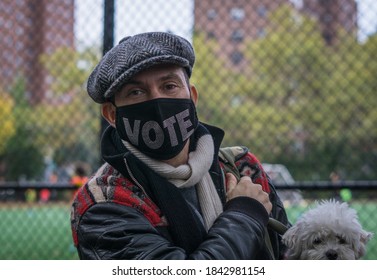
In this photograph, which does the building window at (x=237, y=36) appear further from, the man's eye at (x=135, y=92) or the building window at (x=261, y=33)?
the man's eye at (x=135, y=92)

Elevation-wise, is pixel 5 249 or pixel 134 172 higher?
pixel 134 172

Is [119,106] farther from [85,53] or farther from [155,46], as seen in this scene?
[85,53]

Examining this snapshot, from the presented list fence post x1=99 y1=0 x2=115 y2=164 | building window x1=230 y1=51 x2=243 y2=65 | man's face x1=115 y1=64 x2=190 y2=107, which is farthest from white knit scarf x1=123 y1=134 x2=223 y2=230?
building window x1=230 y1=51 x2=243 y2=65

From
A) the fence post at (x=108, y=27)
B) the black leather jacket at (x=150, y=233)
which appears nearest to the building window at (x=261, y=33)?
the fence post at (x=108, y=27)

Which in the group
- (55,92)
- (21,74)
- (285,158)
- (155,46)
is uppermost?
(155,46)

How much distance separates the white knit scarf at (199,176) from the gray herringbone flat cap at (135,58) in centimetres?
20

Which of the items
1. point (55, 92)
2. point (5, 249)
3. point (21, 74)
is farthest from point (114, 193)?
point (5, 249)

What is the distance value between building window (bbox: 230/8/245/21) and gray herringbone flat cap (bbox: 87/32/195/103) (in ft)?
12.6

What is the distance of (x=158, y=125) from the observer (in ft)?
5.08

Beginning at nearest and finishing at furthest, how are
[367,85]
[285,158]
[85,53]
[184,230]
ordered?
1. [184,230]
2. [85,53]
3. [367,85]
4. [285,158]

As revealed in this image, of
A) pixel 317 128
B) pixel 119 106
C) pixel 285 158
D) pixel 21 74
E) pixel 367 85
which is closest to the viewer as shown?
pixel 119 106

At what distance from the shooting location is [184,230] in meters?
1.44

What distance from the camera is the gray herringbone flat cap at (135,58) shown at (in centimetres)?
145

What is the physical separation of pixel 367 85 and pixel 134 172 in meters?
4.55
